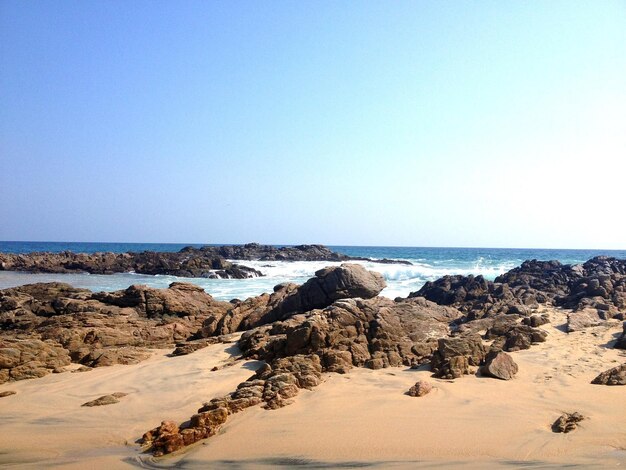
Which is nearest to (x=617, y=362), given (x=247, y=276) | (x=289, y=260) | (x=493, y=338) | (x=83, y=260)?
(x=493, y=338)

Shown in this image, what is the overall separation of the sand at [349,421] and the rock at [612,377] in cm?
17

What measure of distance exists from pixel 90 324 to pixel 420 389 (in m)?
8.39

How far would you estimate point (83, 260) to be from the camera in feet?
139

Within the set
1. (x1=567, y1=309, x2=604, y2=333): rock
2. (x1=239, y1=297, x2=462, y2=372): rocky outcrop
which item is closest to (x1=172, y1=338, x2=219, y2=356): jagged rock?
(x1=239, y1=297, x2=462, y2=372): rocky outcrop

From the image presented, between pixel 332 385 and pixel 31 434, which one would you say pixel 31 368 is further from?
pixel 332 385

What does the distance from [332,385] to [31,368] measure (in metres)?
5.96

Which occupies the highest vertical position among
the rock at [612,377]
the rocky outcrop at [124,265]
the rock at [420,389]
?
the rock at [612,377]

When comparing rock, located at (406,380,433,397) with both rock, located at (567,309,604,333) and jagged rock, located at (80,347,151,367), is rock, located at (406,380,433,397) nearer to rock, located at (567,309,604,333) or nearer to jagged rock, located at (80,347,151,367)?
jagged rock, located at (80,347,151,367)

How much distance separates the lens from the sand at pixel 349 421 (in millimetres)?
4504

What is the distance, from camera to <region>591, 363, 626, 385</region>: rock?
21.0 feet

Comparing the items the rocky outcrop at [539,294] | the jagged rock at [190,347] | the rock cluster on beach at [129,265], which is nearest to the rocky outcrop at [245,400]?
the jagged rock at [190,347]

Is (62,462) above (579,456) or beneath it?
beneath

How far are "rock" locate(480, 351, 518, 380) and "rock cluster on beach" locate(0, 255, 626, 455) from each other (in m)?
0.02

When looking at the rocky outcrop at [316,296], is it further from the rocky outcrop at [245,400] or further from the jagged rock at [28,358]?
the rocky outcrop at [245,400]
